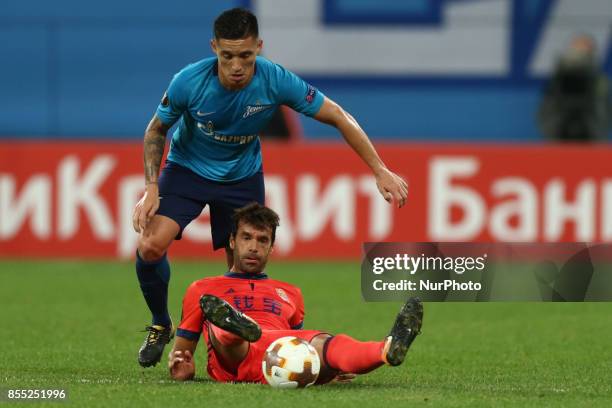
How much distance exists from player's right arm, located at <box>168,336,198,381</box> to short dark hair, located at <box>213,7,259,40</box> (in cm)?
155

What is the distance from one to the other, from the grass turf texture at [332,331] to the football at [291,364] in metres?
0.09

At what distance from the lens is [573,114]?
17672mm

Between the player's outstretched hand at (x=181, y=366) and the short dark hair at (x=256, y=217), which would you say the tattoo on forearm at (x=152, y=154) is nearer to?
the short dark hair at (x=256, y=217)

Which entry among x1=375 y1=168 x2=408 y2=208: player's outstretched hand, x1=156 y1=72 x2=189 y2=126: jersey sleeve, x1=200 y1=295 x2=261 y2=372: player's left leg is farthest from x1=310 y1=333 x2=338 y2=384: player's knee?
x1=156 y1=72 x2=189 y2=126: jersey sleeve

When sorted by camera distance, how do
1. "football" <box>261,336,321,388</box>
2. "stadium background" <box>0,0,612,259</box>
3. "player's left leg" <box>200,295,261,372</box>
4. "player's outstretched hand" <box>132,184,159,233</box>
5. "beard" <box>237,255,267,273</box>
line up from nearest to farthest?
"player's left leg" <box>200,295,261,372</box> < "football" <box>261,336,321,388</box> < "beard" <box>237,255,267,273</box> < "player's outstretched hand" <box>132,184,159,233</box> < "stadium background" <box>0,0,612,259</box>

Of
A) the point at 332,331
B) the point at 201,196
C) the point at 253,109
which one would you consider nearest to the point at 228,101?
the point at 253,109

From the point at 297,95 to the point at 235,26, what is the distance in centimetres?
54

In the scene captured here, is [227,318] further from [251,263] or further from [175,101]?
[175,101]

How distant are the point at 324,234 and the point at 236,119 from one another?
7.61 metres

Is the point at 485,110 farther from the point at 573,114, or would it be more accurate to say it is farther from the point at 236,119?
the point at 236,119

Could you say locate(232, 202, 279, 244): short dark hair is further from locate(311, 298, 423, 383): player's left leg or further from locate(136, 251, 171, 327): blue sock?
locate(311, 298, 423, 383): player's left leg

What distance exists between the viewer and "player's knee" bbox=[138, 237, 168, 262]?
26.1 ft

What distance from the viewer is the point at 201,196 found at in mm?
8211

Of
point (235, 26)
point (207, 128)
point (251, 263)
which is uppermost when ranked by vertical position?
point (235, 26)
